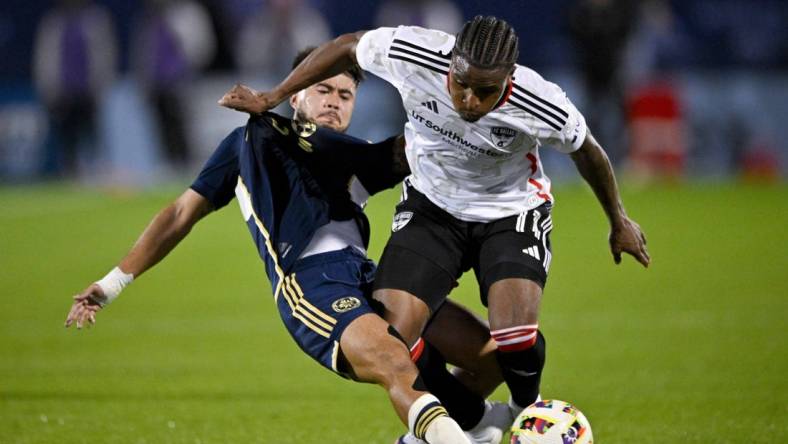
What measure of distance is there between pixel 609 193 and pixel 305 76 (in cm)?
164

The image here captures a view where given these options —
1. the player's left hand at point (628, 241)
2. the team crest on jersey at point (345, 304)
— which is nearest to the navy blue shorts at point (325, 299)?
the team crest on jersey at point (345, 304)

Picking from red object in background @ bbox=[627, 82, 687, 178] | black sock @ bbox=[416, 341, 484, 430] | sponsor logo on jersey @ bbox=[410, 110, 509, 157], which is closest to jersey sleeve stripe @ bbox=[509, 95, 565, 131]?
sponsor logo on jersey @ bbox=[410, 110, 509, 157]

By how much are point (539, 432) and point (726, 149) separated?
16237 millimetres

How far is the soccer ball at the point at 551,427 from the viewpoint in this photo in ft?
19.6

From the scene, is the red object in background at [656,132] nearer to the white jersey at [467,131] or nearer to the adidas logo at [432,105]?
the white jersey at [467,131]

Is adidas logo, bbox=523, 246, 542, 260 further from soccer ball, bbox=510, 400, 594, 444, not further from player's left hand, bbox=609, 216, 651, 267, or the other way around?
soccer ball, bbox=510, 400, 594, 444

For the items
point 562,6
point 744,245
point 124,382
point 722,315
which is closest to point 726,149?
point 562,6

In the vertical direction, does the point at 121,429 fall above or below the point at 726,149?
above

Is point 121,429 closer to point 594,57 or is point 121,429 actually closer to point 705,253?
point 705,253

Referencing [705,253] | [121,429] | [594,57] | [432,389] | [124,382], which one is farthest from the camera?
[594,57]

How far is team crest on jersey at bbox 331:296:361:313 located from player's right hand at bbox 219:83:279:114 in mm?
1032

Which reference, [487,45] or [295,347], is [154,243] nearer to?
[487,45]

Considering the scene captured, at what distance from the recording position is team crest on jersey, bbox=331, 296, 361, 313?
6344mm

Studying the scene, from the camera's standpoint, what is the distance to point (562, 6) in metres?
22.1
